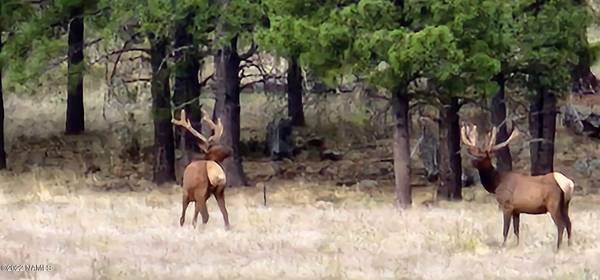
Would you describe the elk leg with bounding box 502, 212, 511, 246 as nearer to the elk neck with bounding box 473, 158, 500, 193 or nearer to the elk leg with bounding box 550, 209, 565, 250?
the elk neck with bounding box 473, 158, 500, 193

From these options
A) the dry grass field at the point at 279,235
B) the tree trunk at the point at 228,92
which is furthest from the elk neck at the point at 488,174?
the tree trunk at the point at 228,92

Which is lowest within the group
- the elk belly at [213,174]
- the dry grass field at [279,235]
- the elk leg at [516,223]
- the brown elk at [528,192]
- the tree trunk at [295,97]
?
the dry grass field at [279,235]

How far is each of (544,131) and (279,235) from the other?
13.0m

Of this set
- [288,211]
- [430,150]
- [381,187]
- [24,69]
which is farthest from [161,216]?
[430,150]

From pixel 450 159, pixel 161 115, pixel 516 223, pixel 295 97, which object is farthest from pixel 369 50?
pixel 295 97

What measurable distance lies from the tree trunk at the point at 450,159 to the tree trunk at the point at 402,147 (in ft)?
7.97

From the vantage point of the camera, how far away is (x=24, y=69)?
26219mm

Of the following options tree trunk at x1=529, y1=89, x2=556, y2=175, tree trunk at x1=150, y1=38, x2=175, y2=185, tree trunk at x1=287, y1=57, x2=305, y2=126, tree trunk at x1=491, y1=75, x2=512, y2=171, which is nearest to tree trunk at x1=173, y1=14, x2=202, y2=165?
tree trunk at x1=150, y1=38, x2=175, y2=185

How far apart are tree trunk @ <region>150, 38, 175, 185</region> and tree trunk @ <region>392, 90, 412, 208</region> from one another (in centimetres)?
636

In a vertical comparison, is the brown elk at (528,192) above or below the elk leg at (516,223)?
above

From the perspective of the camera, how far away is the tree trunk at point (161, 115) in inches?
1073

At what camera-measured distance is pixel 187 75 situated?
27.7m

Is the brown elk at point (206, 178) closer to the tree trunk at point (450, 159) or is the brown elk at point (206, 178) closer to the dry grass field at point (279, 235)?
the dry grass field at point (279, 235)

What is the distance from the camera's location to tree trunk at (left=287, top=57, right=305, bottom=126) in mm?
29277
